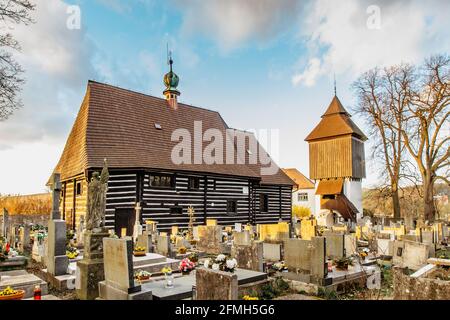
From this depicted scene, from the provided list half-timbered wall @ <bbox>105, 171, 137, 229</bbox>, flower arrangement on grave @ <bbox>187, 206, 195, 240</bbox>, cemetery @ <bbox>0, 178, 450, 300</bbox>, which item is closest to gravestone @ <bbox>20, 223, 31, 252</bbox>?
cemetery @ <bbox>0, 178, 450, 300</bbox>

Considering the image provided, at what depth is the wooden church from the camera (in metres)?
17.7

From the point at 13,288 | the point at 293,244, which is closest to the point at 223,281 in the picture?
the point at 293,244

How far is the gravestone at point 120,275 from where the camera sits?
5.50m

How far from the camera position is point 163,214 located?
19031 millimetres

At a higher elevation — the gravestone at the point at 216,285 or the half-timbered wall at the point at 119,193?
the half-timbered wall at the point at 119,193

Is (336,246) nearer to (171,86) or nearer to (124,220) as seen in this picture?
(124,220)

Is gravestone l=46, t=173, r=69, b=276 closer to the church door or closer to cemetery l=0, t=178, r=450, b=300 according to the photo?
cemetery l=0, t=178, r=450, b=300

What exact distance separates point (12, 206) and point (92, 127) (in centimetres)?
1661

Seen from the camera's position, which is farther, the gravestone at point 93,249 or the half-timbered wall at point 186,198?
the half-timbered wall at point 186,198

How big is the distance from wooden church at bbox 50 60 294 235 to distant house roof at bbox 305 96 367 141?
13480 mm

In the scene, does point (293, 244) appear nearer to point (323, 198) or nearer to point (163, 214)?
point (163, 214)

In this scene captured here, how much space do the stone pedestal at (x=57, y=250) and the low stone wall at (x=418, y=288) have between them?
8.10 metres

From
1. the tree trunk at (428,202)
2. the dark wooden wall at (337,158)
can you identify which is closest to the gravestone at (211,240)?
the tree trunk at (428,202)

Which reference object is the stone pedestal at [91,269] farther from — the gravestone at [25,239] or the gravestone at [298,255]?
the gravestone at [25,239]
